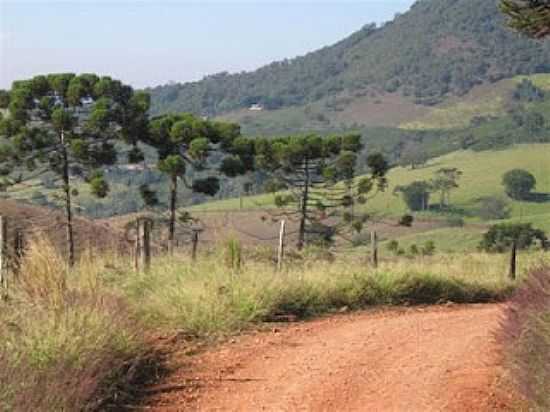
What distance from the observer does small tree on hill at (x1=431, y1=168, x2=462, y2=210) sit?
379 feet

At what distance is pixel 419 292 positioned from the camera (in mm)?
15633

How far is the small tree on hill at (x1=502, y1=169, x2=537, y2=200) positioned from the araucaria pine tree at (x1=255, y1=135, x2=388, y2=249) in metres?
87.1

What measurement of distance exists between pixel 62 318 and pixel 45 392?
5.54 ft

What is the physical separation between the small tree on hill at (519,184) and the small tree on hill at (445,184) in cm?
595

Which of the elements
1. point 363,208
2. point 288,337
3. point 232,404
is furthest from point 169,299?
point 363,208

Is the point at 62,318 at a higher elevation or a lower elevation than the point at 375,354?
higher

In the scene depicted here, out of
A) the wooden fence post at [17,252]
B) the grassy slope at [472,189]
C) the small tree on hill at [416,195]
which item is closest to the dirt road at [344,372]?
the wooden fence post at [17,252]

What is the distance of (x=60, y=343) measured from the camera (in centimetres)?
784

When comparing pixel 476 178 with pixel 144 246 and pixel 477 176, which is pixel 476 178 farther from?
pixel 144 246

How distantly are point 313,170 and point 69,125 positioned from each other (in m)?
7.28

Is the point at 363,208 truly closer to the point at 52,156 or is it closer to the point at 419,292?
the point at 52,156

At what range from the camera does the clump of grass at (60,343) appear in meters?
6.72

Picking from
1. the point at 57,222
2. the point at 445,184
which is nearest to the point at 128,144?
the point at 57,222

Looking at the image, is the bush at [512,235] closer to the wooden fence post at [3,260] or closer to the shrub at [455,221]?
the shrub at [455,221]
